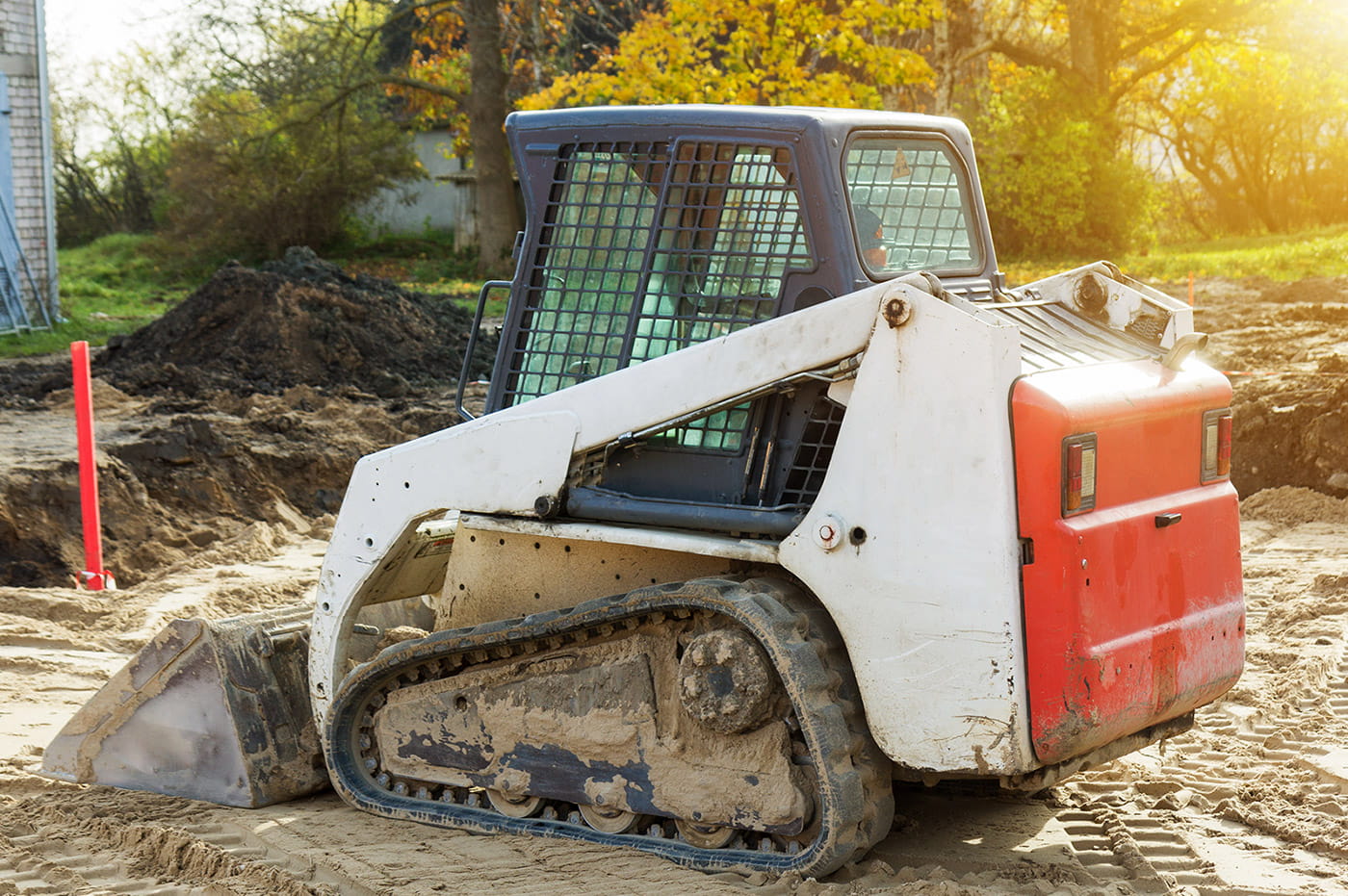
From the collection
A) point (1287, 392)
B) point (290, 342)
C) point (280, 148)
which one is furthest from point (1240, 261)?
point (280, 148)

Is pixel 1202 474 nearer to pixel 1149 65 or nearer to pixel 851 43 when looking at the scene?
pixel 851 43

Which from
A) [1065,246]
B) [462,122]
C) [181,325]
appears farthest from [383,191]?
[181,325]

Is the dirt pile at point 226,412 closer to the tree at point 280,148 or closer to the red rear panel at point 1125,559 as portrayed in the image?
the red rear panel at point 1125,559

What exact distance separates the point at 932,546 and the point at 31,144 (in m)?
17.3

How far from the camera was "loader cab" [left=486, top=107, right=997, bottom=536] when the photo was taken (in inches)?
165

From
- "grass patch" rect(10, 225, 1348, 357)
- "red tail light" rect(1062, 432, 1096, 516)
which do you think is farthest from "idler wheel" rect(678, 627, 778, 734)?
"grass patch" rect(10, 225, 1348, 357)

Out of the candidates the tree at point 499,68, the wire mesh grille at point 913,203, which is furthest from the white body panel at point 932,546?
the tree at point 499,68

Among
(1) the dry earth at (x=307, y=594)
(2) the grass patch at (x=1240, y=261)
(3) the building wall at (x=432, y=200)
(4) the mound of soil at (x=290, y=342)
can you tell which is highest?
(3) the building wall at (x=432, y=200)

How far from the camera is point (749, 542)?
4070 millimetres

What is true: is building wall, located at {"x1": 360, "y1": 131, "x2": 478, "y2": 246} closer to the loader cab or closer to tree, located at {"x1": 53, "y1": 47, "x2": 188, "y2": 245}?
tree, located at {"x1": 53, "y1": 47, "x2": 188, "y2": 245}

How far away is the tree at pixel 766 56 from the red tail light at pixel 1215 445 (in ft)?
36.0

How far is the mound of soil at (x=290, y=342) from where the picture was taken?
1380 cm

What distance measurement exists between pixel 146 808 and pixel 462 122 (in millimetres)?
23582

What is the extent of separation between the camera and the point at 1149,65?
2497cm
